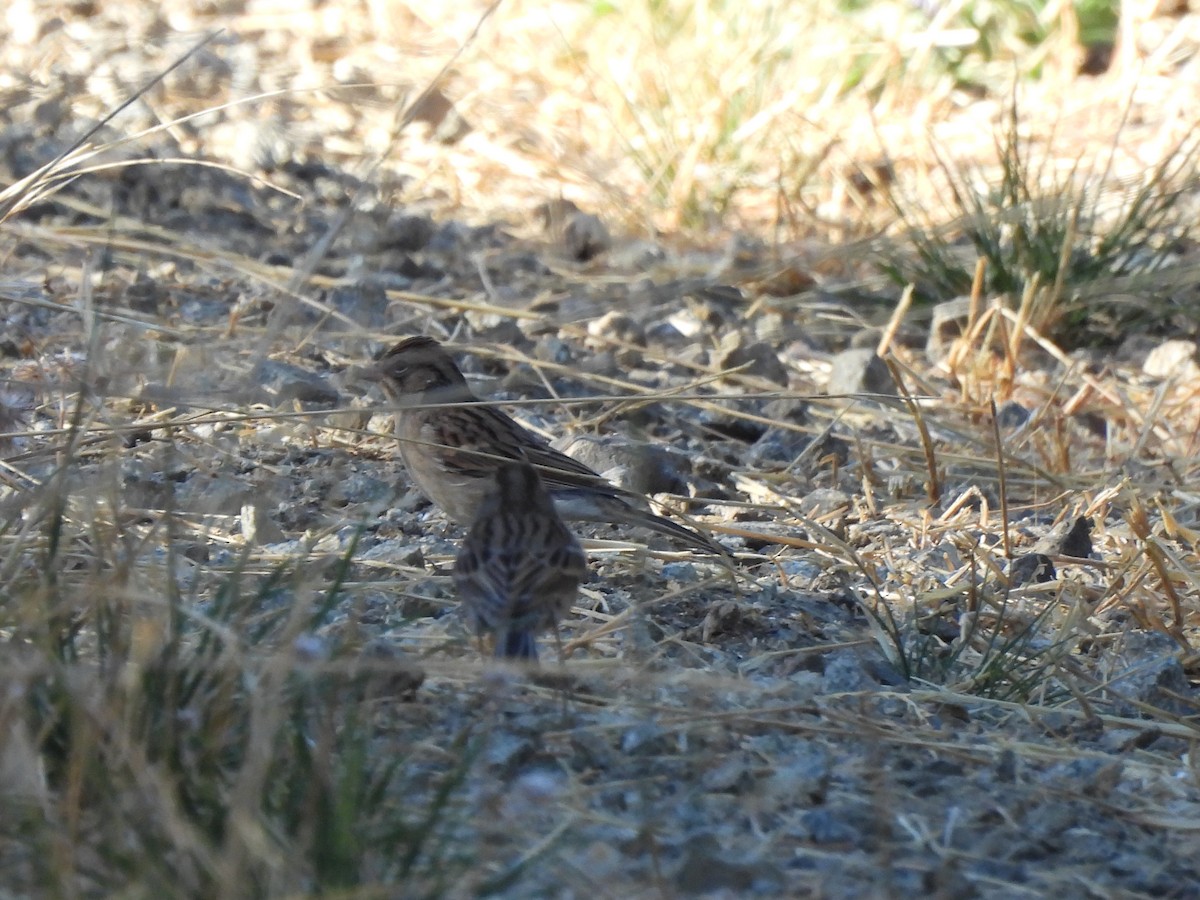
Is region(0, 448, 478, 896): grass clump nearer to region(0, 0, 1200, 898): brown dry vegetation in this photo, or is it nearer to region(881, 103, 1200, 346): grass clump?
region(0, 0, 1200, 898): brown dry vegetation

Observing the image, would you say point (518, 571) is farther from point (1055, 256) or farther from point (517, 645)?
point (1055, 256)

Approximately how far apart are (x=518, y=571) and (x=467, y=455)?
1251 millimetres

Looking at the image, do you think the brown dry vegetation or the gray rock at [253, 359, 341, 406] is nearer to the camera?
the brown dry vegetation

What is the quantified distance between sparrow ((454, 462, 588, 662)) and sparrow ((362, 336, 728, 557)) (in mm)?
335

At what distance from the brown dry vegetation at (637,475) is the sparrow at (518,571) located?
0.11 meters

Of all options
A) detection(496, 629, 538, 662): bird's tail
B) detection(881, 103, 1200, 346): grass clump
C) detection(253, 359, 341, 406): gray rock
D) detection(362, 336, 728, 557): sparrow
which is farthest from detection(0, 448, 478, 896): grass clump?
detection(881, 103, 1200, 346): grass clump

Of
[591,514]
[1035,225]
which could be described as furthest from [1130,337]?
[591,514]

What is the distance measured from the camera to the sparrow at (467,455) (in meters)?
4.46

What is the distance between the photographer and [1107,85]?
10.1 m

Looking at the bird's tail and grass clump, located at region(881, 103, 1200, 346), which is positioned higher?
grass clump, located at region(881, 103, 1200, 346)

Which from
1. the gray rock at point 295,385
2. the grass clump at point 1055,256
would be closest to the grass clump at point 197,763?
the gray rock at point 295,385

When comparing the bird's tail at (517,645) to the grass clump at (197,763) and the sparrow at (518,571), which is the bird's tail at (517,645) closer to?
the sparrow at (518,571)

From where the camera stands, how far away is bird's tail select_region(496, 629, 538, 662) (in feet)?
11.0

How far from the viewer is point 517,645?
Result: 11.1ft
